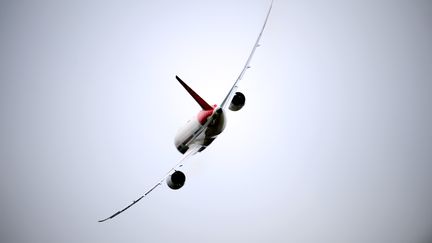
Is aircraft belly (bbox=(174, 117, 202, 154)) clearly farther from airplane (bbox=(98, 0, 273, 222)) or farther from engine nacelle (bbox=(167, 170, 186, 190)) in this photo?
engine nacelle (bbox=(167, 170, 186, 190))

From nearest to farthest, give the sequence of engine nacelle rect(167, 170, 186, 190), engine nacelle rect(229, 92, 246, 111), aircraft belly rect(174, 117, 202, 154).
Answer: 1. engine nacelle rect(167, 170, 186, 190)
2. engine nacelle rect(229, 92, 246, 111)
3. aircraft belly rect(174, 117, 202, 154)

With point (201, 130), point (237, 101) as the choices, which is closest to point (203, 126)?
point (201, 130)

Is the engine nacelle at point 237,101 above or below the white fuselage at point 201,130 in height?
above

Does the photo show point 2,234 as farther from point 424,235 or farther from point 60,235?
point 424,235

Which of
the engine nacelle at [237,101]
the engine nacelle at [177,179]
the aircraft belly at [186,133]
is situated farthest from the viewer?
the aircraft belly at [186,133]

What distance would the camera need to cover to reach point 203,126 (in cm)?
2959

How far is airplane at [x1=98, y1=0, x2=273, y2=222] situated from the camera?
2681 centimetres

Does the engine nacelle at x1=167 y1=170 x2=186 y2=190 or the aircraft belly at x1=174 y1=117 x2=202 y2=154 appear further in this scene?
the aircraft belly at x1=174 y1=117 x2=202 y2=154

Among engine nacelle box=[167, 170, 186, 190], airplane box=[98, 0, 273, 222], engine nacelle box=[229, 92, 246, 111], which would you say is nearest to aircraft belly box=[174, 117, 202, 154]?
airplane box=[98, 0, 273, 222]

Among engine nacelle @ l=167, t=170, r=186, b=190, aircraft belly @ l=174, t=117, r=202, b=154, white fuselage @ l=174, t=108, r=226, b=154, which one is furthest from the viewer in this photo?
aircraft belly @ l=174, t=117, r=202, b=154

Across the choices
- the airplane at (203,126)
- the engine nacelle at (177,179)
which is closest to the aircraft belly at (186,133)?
the airplane at (203,126)

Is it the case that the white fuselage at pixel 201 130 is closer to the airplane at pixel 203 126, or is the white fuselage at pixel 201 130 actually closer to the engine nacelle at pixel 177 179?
the airplane at pixel 203 126

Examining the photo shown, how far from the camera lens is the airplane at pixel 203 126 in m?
26.8

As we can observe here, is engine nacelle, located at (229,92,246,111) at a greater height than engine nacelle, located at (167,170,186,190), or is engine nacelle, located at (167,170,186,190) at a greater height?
engine nacelle, located at (229,92,246,111)
